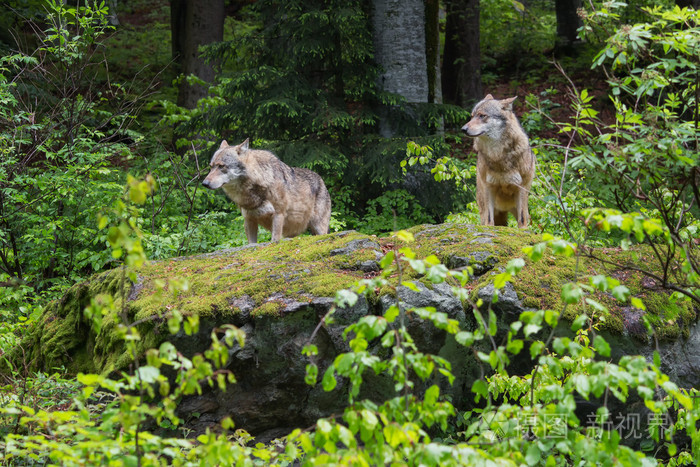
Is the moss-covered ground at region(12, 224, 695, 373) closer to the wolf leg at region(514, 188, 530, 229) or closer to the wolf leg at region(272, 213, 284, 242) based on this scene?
the wolf leg at region(272, 213, 284, 242)

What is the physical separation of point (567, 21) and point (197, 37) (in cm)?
1208

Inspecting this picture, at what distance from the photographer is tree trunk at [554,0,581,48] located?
20.3 m

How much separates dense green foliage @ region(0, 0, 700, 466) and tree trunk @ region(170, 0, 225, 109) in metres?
1.73

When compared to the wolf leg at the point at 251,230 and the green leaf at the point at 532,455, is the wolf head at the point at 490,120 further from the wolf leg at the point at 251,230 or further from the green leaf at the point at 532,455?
the green leaf at the point at 532,455

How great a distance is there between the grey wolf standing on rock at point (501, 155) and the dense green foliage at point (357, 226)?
303mm

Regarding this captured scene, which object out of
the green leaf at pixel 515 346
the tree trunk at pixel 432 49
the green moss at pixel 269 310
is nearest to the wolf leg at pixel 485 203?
the green moss at pixel 269 310

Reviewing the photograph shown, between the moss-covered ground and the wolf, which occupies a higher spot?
the wolf

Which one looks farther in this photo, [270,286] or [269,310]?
[270,286]

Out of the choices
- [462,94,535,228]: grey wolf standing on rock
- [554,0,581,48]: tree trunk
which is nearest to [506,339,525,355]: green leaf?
[462,94,535,228]: grey wolf standing on rock

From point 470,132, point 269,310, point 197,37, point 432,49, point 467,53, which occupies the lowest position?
point 269,310

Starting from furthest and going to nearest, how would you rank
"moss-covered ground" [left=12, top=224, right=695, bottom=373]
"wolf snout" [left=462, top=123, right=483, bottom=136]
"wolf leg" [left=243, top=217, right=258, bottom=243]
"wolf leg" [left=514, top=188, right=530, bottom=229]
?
1. "wolf leg" [left=243, top=217, right=258, bottom=243]
2. "wolf leg" [left=514, top=188, right=530, bottom=229]
3. "wolf snout" [left=462, top=123, right=483, bottom=136]
4. "moss-covered ground" [left=12, top=224, right=695, bottom=373]

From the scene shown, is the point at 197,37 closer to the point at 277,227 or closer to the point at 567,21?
the point at 277,227

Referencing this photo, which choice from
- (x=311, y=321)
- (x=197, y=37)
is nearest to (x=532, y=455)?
(x=311, y=321)

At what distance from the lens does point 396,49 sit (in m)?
12.6
